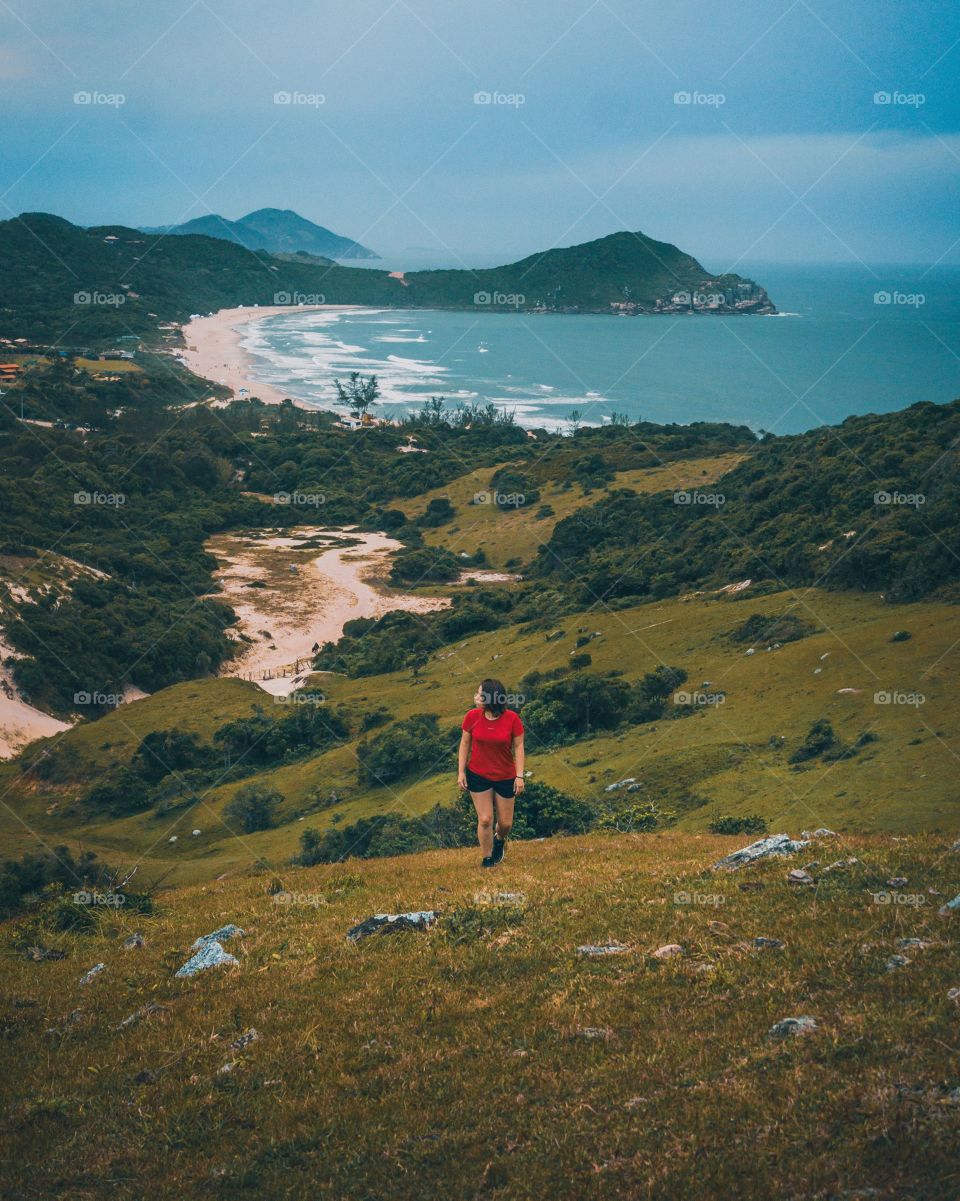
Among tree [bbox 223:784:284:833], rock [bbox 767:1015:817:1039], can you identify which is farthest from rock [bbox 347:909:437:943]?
tree [bbox 223:784:284:833]

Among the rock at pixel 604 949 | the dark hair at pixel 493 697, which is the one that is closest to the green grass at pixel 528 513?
the dark hair at pixel 493 697

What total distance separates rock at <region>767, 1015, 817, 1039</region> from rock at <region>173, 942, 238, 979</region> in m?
6.44

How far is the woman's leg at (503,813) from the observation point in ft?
49.5

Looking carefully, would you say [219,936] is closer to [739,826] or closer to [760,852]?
[760,852]

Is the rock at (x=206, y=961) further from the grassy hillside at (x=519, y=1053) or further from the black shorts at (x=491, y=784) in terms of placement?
the black shorts at (x=491, y=784)

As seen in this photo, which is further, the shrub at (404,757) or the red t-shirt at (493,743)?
the shrub at (404,757)

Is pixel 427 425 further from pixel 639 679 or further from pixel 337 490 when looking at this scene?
pixel 639 679

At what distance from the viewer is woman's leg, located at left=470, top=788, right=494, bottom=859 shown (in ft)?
49.5

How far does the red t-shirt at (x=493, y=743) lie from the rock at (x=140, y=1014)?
565 centimetres

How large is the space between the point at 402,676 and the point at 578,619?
1169 cm

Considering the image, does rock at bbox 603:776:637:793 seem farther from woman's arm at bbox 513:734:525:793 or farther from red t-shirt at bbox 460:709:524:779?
red t-shirt at bbox 460:709:524:779

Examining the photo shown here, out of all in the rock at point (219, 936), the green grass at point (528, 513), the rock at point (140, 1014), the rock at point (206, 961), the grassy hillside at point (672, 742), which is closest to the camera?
the rock at point (140, 1014)

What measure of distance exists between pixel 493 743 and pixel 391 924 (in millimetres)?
3302

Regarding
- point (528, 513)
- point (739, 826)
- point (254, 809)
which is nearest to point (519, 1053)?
point (739, 826)
